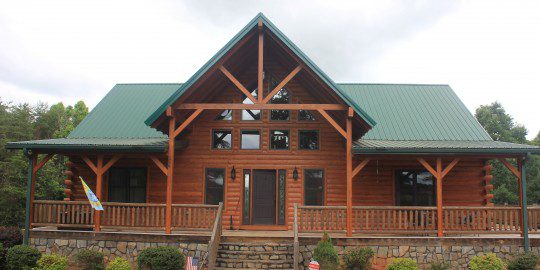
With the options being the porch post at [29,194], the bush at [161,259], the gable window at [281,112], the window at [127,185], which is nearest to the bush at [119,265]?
the bush at [161,259]

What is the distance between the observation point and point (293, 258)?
12875 mm

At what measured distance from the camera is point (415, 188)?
1645 cm

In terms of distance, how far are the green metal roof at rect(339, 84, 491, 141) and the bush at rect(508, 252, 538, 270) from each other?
4.77 meters

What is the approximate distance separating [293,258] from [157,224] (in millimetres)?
4491

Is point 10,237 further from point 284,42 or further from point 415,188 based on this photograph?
point 415,188

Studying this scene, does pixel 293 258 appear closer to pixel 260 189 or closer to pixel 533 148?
pixel 260 189

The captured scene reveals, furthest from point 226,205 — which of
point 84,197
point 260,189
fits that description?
point 84,197

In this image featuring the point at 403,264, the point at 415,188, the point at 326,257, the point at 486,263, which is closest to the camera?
the point at 326,257

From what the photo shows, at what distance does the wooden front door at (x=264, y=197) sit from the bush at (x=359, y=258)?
3866mm

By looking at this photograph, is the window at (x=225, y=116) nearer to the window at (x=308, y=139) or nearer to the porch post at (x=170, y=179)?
the window at (x=308, y=139)

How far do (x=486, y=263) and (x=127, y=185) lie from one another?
1202cm

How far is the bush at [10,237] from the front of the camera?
49.3 ft

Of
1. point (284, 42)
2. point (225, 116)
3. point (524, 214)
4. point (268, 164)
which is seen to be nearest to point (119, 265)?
point (268, 164)

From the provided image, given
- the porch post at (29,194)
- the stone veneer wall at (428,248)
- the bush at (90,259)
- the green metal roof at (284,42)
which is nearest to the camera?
the bush at (90,259)
